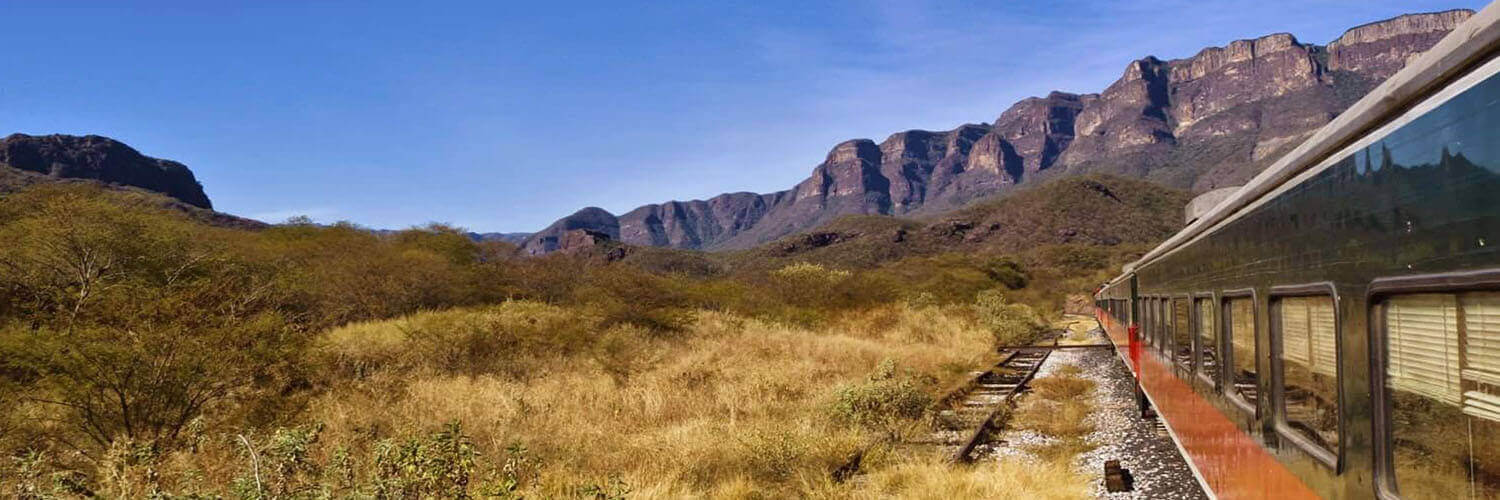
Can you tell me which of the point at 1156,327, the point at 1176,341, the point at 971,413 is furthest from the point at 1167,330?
the point at 971,413

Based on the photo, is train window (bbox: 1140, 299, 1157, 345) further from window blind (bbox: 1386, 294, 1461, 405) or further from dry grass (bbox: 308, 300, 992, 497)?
window blind (bbox: 1386, 294, 1461, 405)

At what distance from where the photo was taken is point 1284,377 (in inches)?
147

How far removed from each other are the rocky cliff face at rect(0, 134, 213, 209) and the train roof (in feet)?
449

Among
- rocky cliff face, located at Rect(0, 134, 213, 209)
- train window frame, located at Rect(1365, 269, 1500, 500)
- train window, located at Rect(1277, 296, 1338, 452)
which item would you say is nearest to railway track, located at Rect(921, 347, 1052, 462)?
train window, located at Rect(1277, 296, 1338, 452)

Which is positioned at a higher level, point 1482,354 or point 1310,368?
point 1482,354

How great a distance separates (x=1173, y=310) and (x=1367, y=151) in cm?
556

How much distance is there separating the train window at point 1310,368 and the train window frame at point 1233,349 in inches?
12.8

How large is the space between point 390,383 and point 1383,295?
1305 centimetres

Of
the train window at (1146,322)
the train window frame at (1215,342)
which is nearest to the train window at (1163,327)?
the train window at (1146,322)

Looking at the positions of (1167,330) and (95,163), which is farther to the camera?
(95,163)

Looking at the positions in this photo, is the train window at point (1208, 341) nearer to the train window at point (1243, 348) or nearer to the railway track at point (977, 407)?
the train window at point (1243, 348)

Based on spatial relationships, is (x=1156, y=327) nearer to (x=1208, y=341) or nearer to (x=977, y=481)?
(x=977, y=481)

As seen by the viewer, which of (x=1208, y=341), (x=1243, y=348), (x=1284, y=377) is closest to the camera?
(x=1284, y=377)

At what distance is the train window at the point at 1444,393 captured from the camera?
1.92 meters
